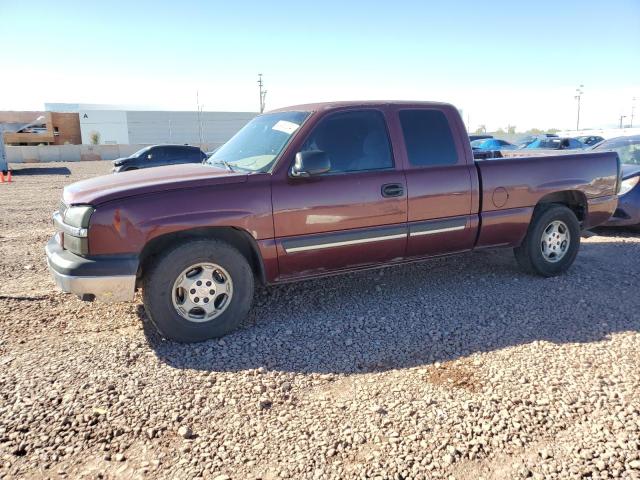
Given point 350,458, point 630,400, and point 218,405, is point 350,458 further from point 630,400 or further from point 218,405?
point 630,400

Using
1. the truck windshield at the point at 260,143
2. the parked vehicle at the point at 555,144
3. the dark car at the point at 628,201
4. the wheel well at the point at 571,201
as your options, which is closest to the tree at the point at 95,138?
the parked vehicle at the point at 555,144

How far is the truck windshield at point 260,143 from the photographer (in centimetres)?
421

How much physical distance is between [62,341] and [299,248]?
6.60 ft

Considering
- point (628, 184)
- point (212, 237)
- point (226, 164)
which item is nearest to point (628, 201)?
point (628, 184)

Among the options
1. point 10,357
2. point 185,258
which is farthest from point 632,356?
point 10,357

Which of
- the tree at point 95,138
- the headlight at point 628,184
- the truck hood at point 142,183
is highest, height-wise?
the tree at point 95,138

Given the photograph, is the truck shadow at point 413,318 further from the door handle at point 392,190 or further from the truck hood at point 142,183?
the truck hood at point 142,183

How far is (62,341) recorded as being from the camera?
3.88 metres

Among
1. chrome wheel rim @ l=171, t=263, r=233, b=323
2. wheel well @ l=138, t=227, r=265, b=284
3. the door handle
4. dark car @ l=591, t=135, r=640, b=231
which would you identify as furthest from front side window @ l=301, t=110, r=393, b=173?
dark car @ l=591, t=135, r=640, b=231

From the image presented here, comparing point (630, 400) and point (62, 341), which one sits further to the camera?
Result: point (62, 341)

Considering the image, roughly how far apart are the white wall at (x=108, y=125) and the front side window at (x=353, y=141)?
73.0 metres

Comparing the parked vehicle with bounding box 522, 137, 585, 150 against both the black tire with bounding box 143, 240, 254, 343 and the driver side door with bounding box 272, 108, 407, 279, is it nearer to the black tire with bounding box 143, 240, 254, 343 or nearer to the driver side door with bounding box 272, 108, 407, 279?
the driver side door with bounding box 272, 108, 407, 279

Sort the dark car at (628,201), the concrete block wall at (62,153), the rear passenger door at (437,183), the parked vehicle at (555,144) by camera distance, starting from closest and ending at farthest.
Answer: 1. the rear passenger door at (437,183)
2. the dark car at (628,201)
3. the parked vehicle at (555,144)
4. the concrete block wall at (62,153)

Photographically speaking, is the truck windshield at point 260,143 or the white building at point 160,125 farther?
the white building at point 160,125
